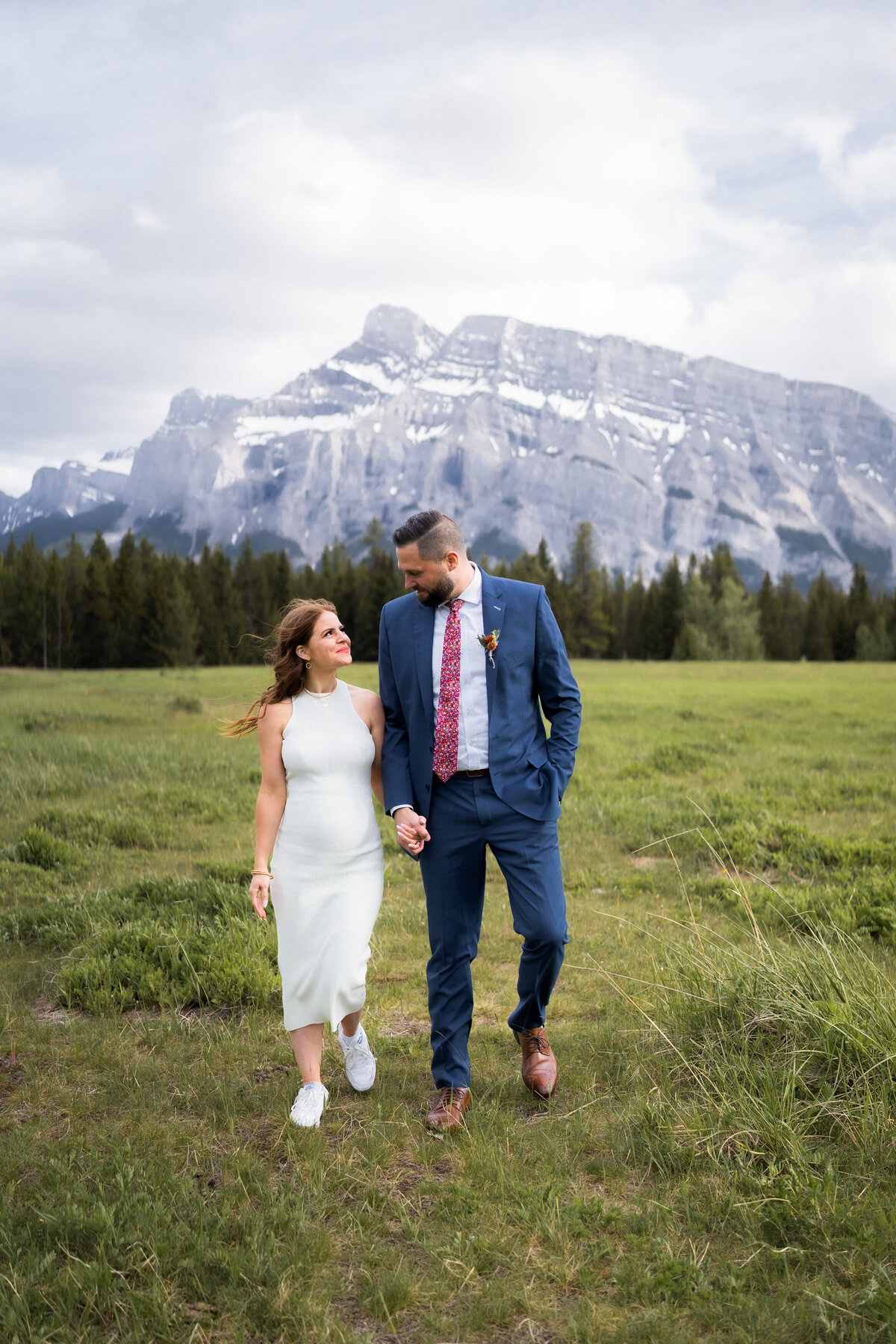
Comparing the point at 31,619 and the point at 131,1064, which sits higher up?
the point at 31,619

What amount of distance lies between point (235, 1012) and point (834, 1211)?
146 inches

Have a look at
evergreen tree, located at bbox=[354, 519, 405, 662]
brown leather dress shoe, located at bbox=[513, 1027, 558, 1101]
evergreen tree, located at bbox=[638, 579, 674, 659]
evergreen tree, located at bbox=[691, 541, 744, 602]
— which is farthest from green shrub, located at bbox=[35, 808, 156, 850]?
evergreen tree, located at bbox=[691, 541, 744, 602]

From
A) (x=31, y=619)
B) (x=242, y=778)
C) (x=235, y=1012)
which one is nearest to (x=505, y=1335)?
(x=235, y=1012)

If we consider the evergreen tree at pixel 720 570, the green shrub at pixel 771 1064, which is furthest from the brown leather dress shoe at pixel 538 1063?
the evergreen tree at pixel 720 570

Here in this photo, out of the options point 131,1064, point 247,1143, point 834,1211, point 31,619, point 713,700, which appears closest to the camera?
point 834,1211

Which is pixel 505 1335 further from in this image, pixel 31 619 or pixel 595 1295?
pixel 31 619

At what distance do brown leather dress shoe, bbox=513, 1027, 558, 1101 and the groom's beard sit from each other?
7.41ft

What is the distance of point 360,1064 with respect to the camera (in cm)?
469

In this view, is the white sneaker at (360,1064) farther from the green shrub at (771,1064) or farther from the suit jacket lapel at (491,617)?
the suit jacket lapel at (491,617)

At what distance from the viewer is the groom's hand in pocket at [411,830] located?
4235 mm

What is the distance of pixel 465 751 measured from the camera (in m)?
4.37

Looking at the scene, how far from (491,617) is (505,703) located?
44cm

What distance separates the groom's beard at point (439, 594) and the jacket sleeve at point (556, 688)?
473 millimetres

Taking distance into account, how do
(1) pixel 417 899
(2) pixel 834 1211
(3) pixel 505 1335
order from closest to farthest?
(3) pixel 505 1335 → (2) pixel 834 1211 → (1) pixel 417 899
